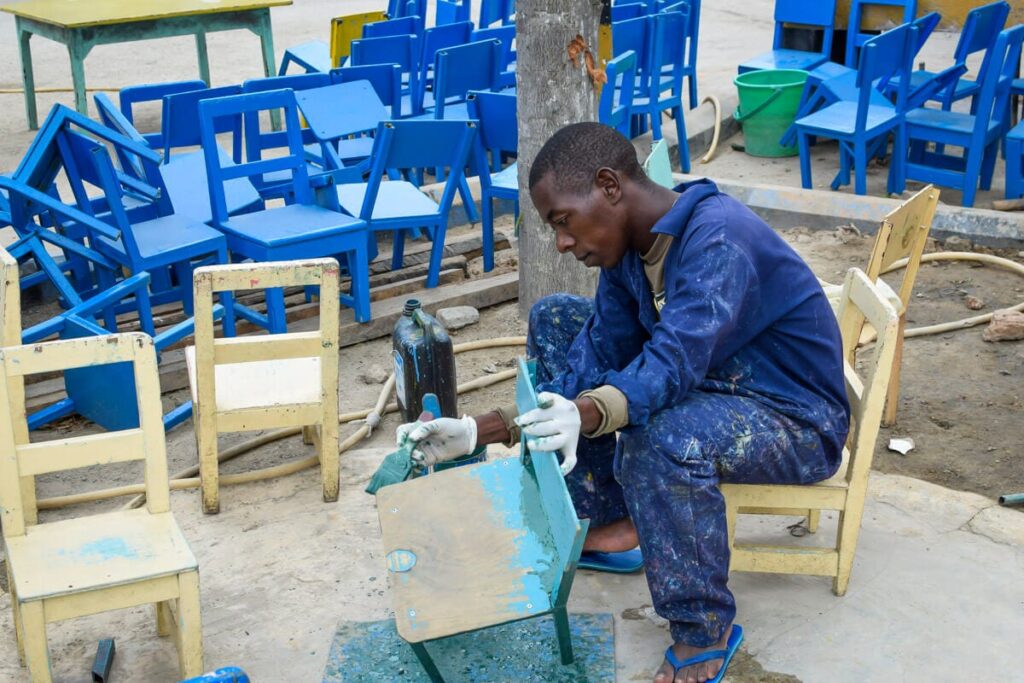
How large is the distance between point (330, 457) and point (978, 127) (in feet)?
16.7

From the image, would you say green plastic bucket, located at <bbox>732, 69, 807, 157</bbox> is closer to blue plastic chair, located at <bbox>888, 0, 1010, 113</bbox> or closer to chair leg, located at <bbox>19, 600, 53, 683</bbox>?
blue plastic chair, located at <bbox>888, 0, 1010, 113</bbox>

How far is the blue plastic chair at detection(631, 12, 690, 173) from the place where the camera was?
26.8 feet

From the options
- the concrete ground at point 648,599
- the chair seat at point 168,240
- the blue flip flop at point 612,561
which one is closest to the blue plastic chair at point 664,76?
the chair seat at point 168,240

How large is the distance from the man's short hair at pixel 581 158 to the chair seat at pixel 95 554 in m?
1.31

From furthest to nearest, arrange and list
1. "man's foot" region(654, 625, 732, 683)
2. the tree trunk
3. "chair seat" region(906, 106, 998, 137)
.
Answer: "chair seat" region(906, 106, 998, 137) → the tree trunk → "man's foot" region(654, 625, 732, 683)

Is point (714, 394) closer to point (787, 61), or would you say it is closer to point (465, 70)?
point (465, 70)

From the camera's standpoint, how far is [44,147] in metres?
5.14

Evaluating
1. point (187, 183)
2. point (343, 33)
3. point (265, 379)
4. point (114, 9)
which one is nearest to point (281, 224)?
point (187, 183)

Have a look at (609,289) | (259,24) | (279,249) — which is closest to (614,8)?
(259,24)

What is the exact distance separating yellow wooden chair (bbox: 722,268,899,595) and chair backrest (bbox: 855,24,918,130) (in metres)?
3.97

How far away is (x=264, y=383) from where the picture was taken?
13.0ft

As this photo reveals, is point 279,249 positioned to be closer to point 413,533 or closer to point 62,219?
point 62,219

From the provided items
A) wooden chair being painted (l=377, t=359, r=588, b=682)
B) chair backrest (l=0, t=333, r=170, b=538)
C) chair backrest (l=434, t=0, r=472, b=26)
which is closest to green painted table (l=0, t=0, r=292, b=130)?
chair backrest (l=434, t=0, r=472, b=26)

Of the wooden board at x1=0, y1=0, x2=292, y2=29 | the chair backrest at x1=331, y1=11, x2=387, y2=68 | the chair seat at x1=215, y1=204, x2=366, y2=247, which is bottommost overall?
the chair seat at x1=215, y1=204, x2=366, y2=247
